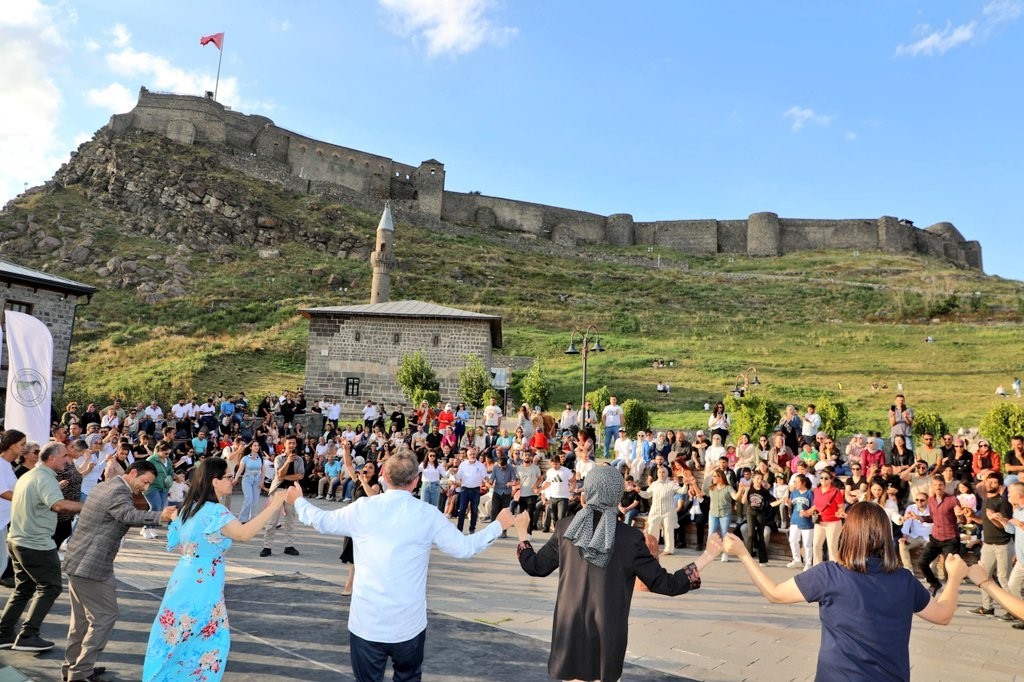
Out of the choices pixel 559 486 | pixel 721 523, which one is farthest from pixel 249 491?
pixel 721 523

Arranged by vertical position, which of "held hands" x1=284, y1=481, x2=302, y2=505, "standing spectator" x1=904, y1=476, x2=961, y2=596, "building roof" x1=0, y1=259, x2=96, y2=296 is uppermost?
"building roof" x1=0, y1=259, x2=96, y2=296

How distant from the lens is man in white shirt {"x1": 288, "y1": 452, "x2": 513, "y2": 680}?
3805 millimetres

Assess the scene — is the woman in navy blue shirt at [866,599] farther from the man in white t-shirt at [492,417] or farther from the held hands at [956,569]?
the man in white t-shirt at [492,417]

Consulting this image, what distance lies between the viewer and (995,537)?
861 cm

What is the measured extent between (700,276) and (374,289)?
37396 mm

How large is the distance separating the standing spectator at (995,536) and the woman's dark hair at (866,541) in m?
6.49

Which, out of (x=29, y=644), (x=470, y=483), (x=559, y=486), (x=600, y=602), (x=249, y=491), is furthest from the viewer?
(x=470, y=483)

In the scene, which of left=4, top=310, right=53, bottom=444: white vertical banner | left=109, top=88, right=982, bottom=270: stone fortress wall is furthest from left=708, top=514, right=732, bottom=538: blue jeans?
left=109, top=88, right=982, bottom=270: stone fortress wall

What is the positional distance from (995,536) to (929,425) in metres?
9.79

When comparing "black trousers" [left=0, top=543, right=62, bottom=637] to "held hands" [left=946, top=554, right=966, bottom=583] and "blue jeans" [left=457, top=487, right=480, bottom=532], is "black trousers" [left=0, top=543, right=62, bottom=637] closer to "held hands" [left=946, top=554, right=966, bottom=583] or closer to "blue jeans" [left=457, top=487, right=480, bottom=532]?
"held hands" [left=946, top=554, right=966, bottom=583]

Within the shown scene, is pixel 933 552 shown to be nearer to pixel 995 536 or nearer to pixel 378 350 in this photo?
pixel 995 536

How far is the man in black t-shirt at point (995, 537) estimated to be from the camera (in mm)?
8594

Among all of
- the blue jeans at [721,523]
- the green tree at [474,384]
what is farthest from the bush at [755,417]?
the green tree at [474,384]

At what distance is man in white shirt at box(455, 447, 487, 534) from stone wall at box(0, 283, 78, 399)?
702 inches
